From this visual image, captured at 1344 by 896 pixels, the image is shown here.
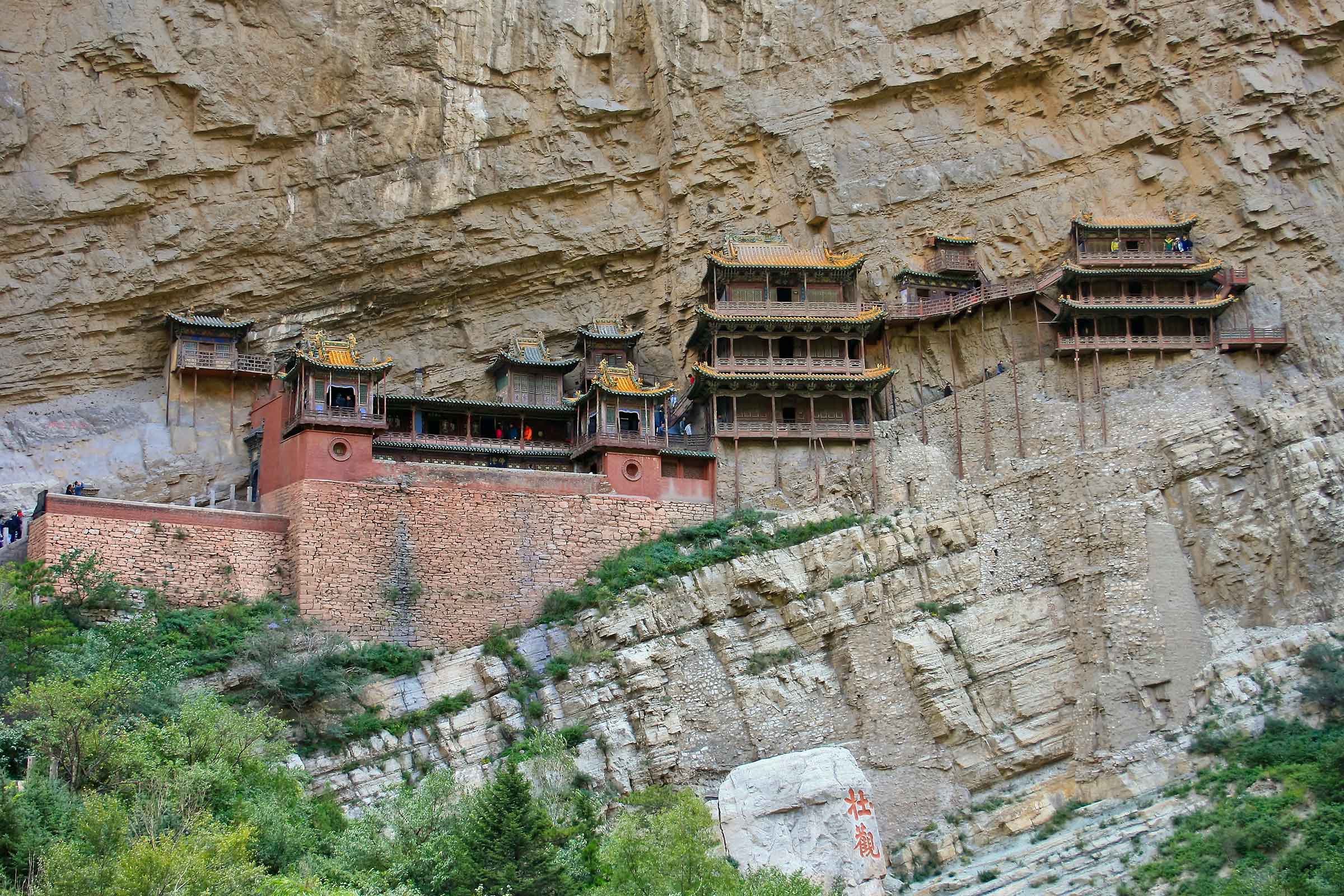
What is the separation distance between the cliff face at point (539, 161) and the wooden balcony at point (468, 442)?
358cm

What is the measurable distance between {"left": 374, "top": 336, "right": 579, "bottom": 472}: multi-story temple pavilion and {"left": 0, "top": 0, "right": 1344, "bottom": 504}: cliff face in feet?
6.26

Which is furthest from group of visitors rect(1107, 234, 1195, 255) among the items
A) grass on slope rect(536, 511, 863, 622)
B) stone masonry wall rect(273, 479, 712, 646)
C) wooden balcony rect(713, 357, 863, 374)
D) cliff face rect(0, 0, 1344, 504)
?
stone masonry wall rect(273, 479, 712, 646)

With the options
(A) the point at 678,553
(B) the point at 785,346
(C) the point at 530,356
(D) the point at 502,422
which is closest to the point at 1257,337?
(B) the point at 785,346

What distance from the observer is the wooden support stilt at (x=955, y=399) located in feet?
132

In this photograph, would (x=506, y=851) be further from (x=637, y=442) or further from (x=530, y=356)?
(x=530, y=356)

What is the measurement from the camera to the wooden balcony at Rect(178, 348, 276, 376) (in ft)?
141

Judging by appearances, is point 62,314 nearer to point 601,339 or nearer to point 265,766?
point 601,339

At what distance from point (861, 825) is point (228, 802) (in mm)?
10472

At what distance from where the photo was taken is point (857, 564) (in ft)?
120

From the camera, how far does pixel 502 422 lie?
43.1 metres

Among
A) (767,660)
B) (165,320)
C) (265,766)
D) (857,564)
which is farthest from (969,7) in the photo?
(265,766)

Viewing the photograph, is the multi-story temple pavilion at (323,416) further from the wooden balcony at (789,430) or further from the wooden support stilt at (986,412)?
the wooden support stilt at (986,412)

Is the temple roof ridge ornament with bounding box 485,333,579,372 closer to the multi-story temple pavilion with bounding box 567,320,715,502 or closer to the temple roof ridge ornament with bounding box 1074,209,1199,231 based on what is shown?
the multi-story temple pavilion with bounding box 567,320,715,502

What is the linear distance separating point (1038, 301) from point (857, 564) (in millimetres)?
10341
